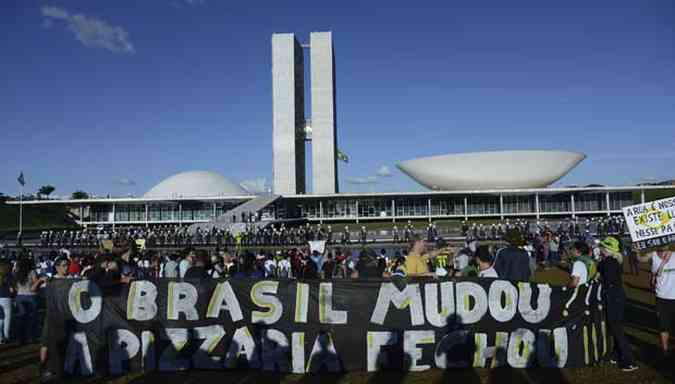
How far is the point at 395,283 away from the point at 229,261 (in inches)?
193

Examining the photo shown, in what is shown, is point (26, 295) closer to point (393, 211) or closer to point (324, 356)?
point (324, 356)

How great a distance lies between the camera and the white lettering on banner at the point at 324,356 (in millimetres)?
6266

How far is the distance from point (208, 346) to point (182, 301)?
27.5 inches

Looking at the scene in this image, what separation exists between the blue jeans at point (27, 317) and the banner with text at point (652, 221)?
10.4 metres

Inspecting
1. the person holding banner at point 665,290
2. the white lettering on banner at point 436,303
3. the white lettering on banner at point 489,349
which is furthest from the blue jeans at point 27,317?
the person holding banner at point 665,290

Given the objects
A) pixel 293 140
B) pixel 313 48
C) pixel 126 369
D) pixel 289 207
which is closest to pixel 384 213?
pixel 289 207

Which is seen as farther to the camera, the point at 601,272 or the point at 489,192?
the point at 489,192

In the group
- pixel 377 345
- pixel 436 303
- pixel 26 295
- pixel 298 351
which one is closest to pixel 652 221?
pixel 436 303

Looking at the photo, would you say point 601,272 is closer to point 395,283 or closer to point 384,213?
point 395,283

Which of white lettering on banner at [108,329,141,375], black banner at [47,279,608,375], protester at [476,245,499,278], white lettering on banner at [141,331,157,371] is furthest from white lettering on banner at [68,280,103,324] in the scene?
protester at [476,245,499,278]

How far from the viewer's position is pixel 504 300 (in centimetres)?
629

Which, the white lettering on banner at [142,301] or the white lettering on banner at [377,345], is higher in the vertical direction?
the white lettering on banner at [142,301]

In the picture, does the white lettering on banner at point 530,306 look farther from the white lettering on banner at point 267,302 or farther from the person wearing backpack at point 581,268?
the white lettering on banner at point 267,302

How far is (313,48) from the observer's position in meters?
73.1
